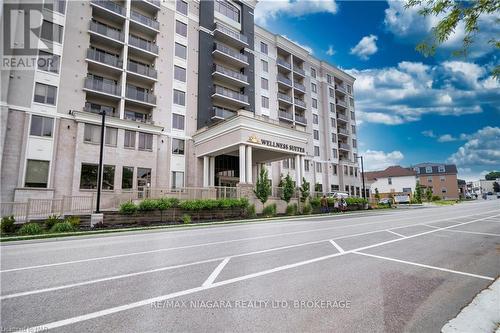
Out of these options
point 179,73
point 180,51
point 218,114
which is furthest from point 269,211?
point 180,51

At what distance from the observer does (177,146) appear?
30.3 m

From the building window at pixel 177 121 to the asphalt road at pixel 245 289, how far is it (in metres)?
24.0

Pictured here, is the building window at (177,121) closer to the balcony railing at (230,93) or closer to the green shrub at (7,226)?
the balcony railing at (230,93)

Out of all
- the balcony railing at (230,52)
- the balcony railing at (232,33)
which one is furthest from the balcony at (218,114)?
the balcony railing at (232,33)

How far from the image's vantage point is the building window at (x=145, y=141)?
27609 mm

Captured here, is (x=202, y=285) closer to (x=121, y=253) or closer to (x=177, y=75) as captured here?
(x=121, y=253)

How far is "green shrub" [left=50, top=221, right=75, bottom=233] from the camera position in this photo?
14.6 meters

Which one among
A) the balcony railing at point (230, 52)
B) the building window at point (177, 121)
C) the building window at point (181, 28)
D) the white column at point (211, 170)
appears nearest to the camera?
the building window at point (177, 121)

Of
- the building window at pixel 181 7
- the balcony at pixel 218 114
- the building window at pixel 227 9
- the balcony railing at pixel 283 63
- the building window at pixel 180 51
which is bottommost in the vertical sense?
the balcony at pixel 218 114

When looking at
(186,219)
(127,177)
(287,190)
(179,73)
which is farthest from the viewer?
(179,73)

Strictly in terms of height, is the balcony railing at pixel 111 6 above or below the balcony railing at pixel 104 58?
above

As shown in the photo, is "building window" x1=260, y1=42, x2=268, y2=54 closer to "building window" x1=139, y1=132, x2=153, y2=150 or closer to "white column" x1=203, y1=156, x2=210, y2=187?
"white column" x1=203, y1=156, x2=210, y2=187

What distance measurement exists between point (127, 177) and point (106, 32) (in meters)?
14.8

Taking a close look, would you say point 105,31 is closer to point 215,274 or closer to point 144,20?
point 144,20
